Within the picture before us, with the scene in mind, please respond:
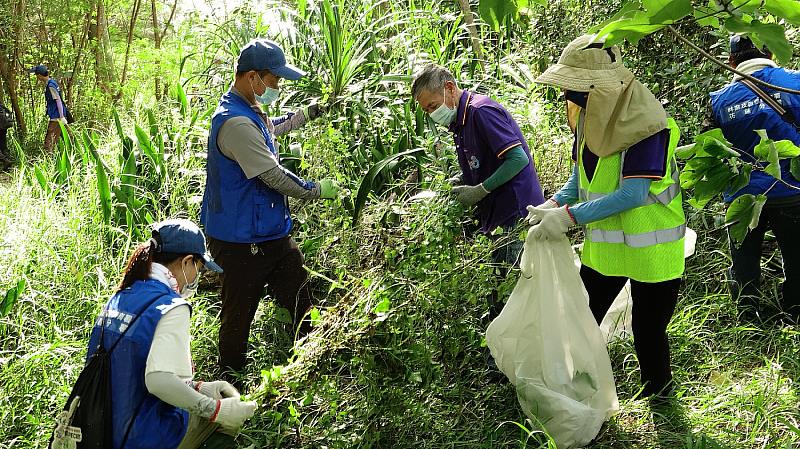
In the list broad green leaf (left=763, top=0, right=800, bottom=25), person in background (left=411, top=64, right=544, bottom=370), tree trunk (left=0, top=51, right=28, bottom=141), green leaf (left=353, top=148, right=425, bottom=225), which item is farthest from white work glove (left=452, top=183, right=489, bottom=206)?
tree trunk (left=0, top=51, right=28, bottom=141)

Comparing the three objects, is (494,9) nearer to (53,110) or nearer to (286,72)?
(286,72)

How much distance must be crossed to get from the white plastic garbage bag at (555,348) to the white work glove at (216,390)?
0.98 metres

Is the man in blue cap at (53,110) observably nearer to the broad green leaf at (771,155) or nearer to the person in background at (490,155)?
the person in background at (490,155)

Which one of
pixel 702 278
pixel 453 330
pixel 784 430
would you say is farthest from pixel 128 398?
pixel 702 278

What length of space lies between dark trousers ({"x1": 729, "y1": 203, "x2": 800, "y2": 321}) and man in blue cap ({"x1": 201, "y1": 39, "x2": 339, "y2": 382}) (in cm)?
205

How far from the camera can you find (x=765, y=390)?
10.6ft

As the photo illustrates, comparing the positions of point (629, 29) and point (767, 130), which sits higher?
point (629, 29)

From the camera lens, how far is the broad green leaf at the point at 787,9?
4.17 ft

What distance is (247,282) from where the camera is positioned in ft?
11.6

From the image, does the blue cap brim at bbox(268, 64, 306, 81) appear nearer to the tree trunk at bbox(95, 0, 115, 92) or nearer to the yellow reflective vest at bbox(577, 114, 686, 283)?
the yellow reflective vest at bbox(577, 114, 686, 283)

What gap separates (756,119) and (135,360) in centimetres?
283

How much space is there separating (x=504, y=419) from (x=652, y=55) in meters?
2.91

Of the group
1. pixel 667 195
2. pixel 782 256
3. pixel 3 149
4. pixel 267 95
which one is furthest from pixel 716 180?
pixel 3 149

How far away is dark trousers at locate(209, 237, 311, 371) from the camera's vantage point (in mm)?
3537
